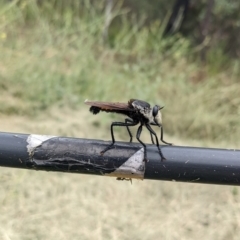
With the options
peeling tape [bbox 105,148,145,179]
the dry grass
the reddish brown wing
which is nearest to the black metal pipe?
peeling tape [bbox 105,148,145,179]

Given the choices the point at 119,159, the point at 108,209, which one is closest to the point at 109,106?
the point at 119,159

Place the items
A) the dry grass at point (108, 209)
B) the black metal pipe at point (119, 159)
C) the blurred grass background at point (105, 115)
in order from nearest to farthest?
the black metal pipe at point (119, 159), the dry grass at point (108, 209), the blurred grass background at point (105, 115)

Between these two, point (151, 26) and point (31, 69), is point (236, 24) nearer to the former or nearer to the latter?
point (151, 26)

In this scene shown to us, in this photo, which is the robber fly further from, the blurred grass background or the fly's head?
the blurred grass background

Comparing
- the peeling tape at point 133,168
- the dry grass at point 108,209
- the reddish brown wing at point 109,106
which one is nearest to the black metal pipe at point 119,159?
the peeling tape at point 133,168

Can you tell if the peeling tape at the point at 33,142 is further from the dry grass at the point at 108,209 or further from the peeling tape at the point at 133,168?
the dry grass at the point at 108,209
